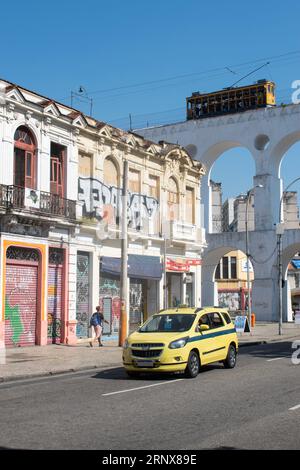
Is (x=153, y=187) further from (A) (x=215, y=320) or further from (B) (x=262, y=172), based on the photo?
(B) (x=262, y=172)

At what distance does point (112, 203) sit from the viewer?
99.5ft

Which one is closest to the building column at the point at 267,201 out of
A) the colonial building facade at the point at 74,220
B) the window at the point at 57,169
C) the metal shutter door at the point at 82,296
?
the colonial building facade at the point at 74,220

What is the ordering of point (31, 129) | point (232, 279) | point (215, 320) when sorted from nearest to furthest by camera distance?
1. point (215, 320)
2. point (31, 129)
3. point (232, 279)

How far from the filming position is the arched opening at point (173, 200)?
1394 inches

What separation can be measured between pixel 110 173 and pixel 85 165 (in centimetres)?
198

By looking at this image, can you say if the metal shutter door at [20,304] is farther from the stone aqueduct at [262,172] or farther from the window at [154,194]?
the stone aqueduct at [262,172]

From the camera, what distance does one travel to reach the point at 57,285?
26.9 meters

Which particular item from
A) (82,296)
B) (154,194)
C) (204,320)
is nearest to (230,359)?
(204,320)

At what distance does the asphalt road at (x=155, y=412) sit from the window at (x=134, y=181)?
16.7m

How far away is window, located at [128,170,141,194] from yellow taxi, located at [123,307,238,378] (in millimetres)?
15011

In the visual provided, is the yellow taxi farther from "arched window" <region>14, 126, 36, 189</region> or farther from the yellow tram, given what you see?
the yellow tram

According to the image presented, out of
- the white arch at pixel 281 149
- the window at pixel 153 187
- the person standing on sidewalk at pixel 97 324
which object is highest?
the white arch at pixel 281 149
